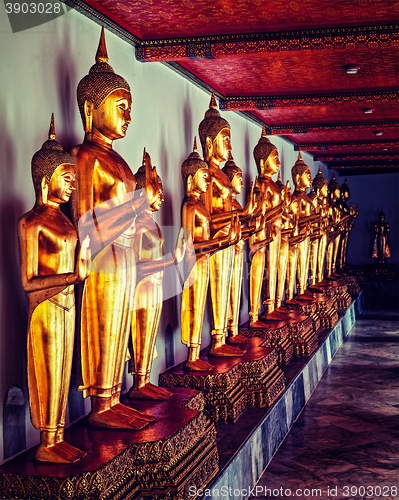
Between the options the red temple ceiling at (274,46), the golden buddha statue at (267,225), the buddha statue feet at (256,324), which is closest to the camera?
the red temple ceiling at (274,46)

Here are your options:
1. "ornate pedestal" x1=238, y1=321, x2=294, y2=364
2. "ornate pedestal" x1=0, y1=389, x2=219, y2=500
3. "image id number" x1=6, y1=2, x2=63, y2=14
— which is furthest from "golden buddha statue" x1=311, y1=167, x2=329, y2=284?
"image id number" x1=6, y1=2, x2=63, y2=14

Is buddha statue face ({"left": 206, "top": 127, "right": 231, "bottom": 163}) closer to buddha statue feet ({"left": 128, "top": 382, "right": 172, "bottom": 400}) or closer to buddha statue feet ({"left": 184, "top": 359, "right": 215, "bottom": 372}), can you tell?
buddha statue feet ({"left": 184, "top": 359, "right": 215, "bottom": 372})

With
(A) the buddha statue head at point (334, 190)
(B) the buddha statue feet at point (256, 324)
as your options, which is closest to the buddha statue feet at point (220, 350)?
(B) the buddha statue feet at point (256, 324)

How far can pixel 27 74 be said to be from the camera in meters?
3.09

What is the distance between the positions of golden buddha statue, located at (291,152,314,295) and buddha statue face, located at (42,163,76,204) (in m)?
5.40

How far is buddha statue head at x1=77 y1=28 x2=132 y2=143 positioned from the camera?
3.15 meters

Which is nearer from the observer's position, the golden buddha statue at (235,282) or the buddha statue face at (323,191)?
the golden buddha statue at (235,282)

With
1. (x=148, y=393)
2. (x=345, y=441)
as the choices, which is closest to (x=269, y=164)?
(x=345, y=441)

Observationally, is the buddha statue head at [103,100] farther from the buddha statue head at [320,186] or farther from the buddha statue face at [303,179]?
the buddha statue head at [320,186]

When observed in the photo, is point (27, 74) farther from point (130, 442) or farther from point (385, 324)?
point (385, 324)

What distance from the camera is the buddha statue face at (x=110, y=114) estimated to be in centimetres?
318

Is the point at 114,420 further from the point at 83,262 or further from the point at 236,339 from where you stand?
the point at 236,339

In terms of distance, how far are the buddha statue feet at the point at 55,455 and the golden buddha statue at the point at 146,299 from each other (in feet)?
3.31

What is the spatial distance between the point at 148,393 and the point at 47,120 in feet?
5.56
